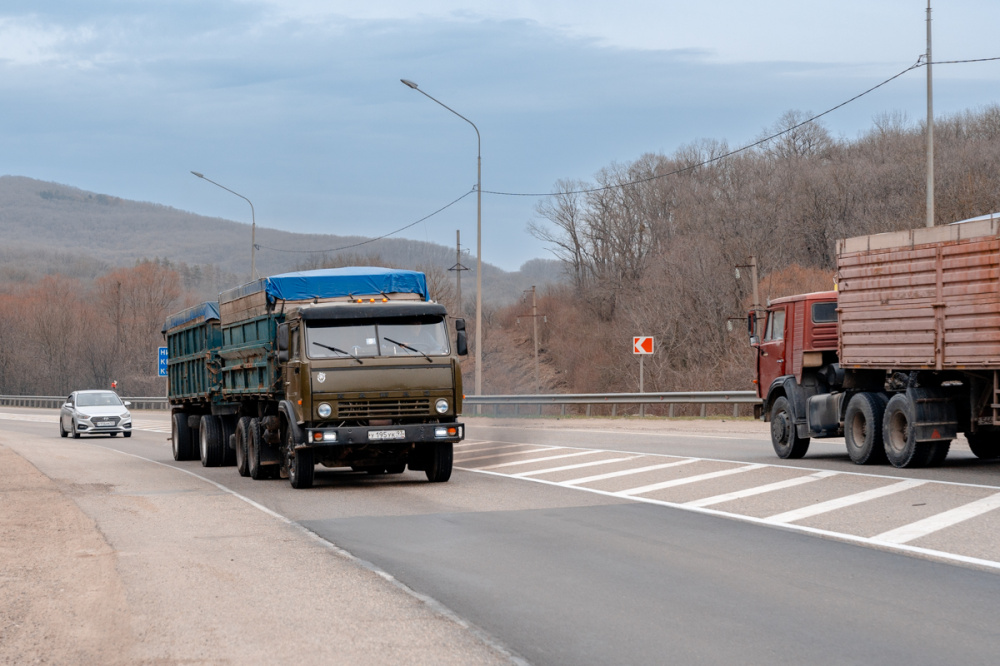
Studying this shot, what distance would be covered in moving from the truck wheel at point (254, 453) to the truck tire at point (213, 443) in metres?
3.15

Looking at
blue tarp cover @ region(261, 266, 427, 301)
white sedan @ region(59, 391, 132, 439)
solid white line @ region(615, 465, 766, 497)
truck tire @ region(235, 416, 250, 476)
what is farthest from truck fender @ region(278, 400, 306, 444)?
white sedan @ region(59, 391, 132, 439)

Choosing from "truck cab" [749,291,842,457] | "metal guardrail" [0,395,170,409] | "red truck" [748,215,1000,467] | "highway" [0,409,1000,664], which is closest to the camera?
"highway" [0,409,1000,664]

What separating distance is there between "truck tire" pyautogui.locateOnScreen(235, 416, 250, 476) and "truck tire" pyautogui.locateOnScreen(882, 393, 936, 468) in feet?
32.4

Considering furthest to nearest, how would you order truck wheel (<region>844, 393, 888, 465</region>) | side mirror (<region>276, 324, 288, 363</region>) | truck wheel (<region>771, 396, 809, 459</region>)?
truck wheel (<region>771, 396, 809, 459</region>)
truck wheel (<region>844, 393, 888, 465</region>)
side mirror (<region>276, 324, 288, 363</region>)

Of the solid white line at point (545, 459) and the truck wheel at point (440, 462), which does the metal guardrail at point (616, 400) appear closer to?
the solid white line at point (545, 459)

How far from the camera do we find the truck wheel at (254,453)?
17.6 metres

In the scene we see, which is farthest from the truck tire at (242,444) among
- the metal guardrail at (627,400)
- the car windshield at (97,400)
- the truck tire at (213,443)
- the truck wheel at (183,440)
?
the car windshield at (97,400)

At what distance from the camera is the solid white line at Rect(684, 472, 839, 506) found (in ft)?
42.8

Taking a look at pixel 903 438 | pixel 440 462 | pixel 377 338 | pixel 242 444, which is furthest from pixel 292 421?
pixel 903 438

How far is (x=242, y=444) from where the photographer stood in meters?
18.8

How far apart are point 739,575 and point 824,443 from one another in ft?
49.4

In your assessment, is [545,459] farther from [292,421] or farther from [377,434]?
[292,421]

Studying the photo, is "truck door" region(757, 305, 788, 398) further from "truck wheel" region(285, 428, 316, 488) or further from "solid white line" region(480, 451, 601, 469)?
"truck wheel" region(285, 428, 316, 488)

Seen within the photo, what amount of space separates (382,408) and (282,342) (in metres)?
1.81
